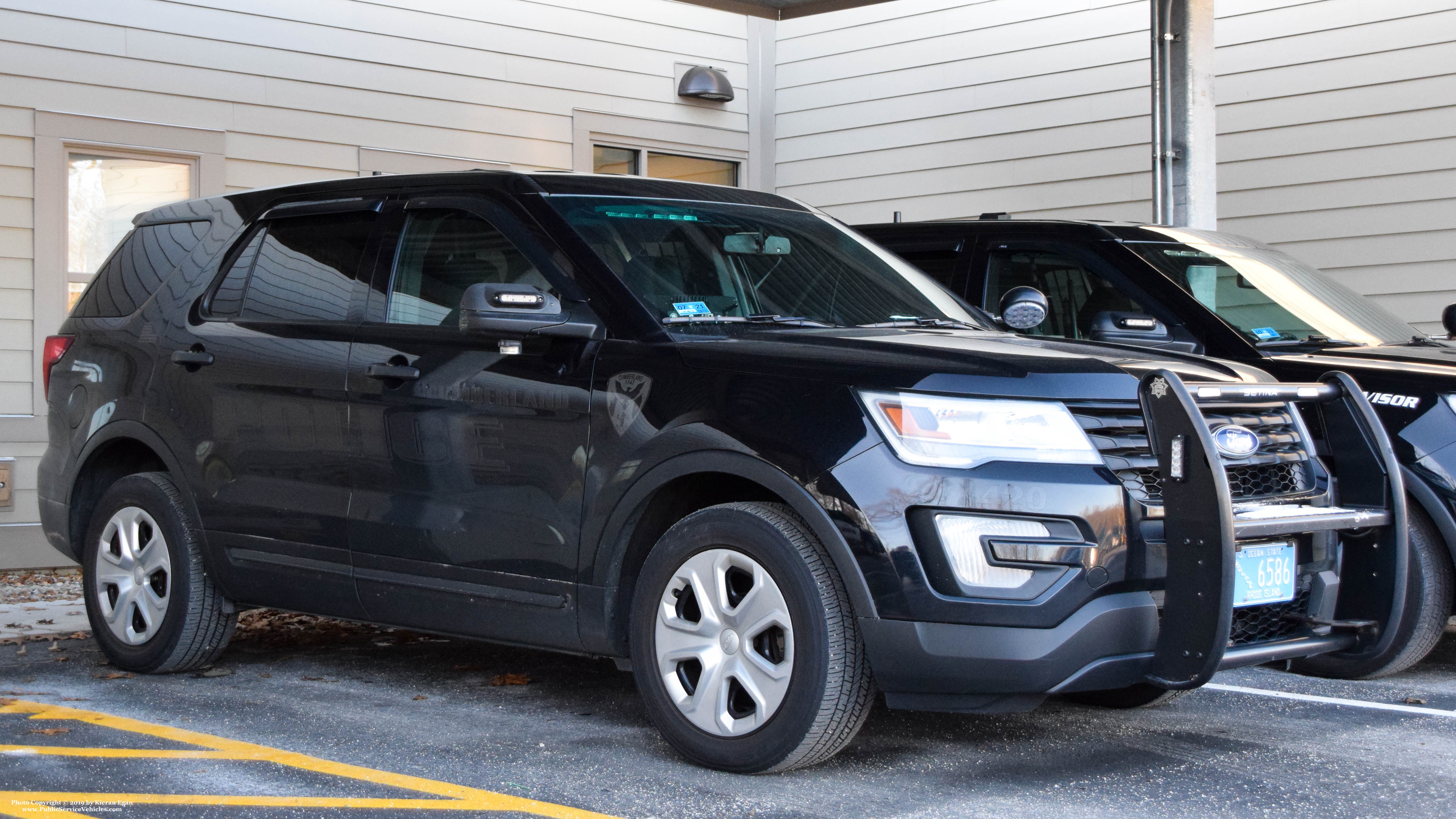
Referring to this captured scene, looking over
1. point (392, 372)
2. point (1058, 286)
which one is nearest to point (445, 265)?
point (392, 372)

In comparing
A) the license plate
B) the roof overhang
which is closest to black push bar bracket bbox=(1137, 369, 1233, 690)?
the license plate

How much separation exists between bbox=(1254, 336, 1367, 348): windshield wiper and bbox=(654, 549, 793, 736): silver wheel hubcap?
3232mm

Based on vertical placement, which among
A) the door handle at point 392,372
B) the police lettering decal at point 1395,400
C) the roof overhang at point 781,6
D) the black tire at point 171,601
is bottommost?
the black tire at point 171,601

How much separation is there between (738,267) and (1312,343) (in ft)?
9.47

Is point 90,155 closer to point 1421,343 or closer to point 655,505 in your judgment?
point 655,505

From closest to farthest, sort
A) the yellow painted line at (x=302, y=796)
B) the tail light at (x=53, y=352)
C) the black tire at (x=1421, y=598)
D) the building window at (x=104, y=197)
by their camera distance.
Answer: the yellow painted line at (x=302, y=796), the black tire at (x=1421, y=598), the tail light at (x=53, y=352), the building window at (x=104, y=197)

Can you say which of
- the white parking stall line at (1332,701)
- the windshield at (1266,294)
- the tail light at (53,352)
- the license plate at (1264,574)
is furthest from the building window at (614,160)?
the license plate at (1264,574)

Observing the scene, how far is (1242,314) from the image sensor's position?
22.2 feet

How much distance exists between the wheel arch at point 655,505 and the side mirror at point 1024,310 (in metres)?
1.50

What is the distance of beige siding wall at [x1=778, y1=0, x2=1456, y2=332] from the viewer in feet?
31.4

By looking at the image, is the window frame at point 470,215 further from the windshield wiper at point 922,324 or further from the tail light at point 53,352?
the tail light at point 53,352

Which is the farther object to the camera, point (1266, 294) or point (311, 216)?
point (1266, 294)

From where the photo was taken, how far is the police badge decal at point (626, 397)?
14.8ft

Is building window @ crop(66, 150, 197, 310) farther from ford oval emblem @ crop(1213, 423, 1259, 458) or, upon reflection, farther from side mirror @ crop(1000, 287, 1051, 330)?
ford oval emblem @ crop(1213, 423, 1259, 458)
